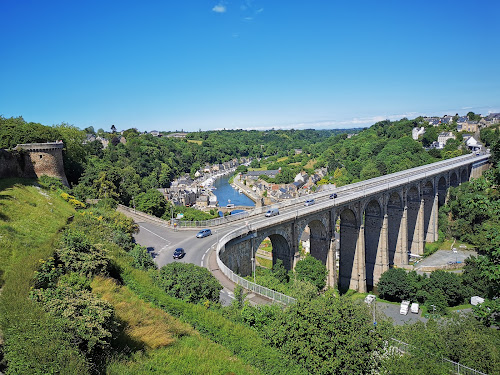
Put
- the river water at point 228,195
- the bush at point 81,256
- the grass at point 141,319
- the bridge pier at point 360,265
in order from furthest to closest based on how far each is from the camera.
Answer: the river water at point 228,195
the bridge pier at point 360,265
the bush at point 81,256
the grass at point 141,319

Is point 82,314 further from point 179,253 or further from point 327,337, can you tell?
point 179,253

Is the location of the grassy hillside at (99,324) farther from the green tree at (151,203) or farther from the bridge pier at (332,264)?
the green tree at (151,203)

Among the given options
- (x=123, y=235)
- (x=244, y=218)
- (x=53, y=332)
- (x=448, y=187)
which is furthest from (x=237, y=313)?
(x=448, y=187)

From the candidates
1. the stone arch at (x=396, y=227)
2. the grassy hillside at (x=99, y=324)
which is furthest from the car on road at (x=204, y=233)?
the stone arch at (x=396, y=227)

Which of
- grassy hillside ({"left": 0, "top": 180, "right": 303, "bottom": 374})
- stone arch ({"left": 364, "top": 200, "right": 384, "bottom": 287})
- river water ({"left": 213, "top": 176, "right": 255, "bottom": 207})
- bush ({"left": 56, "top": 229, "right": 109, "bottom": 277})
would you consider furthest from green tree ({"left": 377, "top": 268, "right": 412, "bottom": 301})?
river water ({"left": 213, "top": 176, "right": 255, "bottom": 207})

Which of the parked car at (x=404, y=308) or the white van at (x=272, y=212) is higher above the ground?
the white van at (x=272, y=212)

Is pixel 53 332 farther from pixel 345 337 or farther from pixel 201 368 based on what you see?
pixel 345 337
